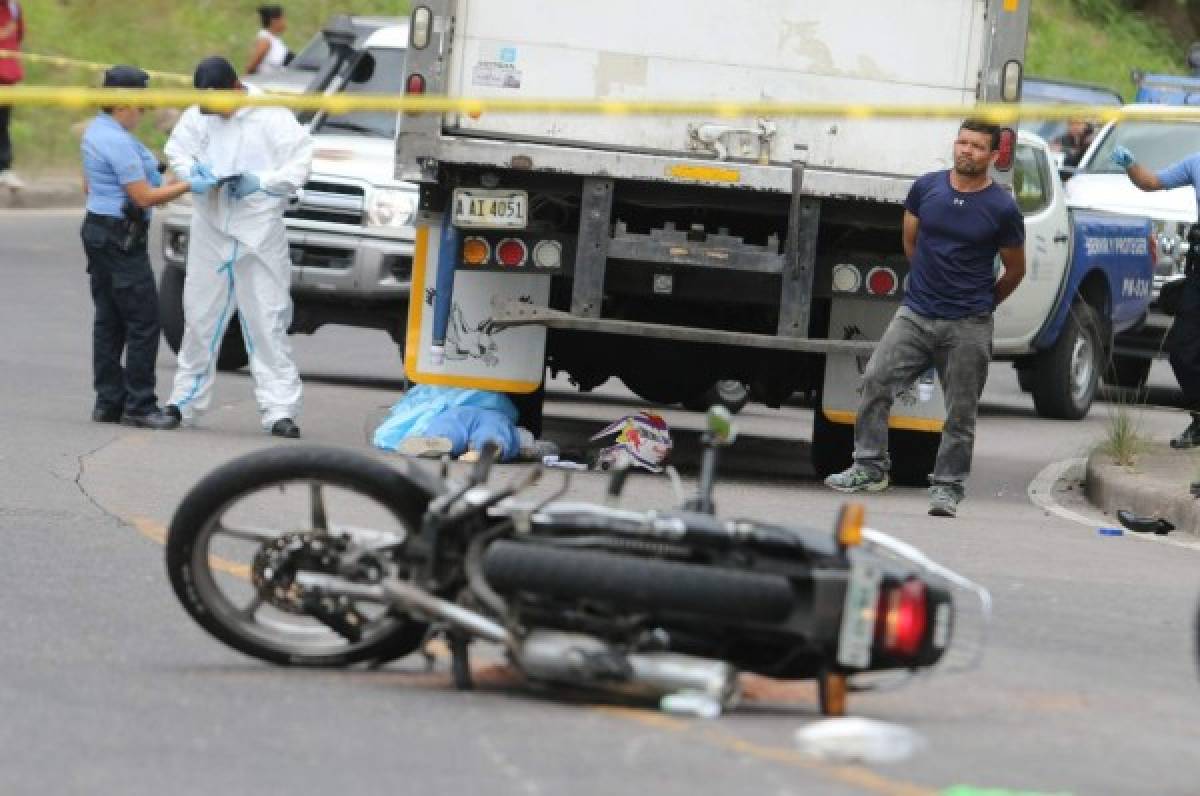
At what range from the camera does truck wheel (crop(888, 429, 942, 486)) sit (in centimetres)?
1414

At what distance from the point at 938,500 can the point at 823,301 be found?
1483 mm

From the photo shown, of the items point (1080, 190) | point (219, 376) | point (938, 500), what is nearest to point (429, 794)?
point (938, 500)

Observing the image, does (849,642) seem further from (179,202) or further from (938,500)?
(179,202)

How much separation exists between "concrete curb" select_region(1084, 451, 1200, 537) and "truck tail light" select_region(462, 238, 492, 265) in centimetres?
321

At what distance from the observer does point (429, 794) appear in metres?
6.16

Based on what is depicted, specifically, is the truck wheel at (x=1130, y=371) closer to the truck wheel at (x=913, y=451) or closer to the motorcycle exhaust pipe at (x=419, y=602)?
the truck wheel at (x=913, y=451)

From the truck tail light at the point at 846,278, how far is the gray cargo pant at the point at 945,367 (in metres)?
0.53

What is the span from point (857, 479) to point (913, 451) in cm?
101

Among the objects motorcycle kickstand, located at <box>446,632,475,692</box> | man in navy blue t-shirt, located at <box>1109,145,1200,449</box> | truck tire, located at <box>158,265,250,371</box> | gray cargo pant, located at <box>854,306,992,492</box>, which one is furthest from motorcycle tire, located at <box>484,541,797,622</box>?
truck tire, located at <box>158,265,250,371</box>

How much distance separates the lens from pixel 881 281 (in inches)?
529

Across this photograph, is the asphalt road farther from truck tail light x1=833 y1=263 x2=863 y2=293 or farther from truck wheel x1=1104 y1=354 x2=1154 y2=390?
truck wheel x1=1104 y1=354 x2=1154 y2=390

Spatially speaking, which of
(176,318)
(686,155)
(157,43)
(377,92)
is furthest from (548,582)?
(157,43)

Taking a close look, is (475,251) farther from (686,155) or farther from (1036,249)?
(1036,249)

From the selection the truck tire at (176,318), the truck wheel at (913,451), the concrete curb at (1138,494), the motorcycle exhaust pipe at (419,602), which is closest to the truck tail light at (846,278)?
the truck wheel at (913,451)
